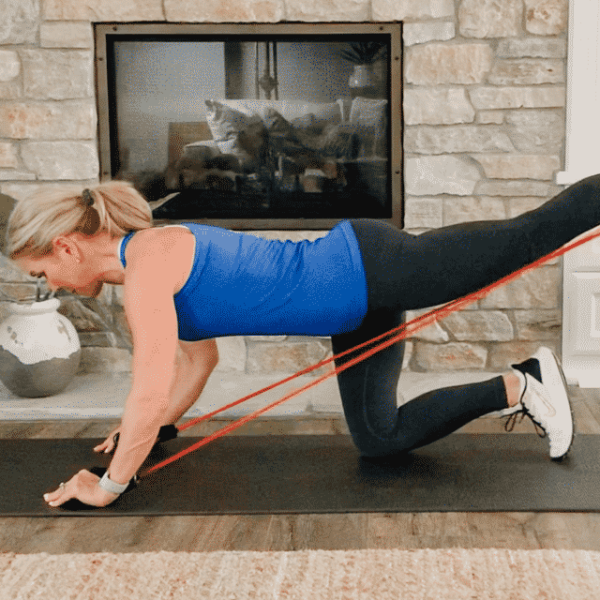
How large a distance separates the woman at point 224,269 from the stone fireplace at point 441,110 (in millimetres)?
1191

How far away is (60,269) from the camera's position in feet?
5.34

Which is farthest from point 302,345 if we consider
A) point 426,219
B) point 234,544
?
point 234,544

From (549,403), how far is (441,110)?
4.24 feet

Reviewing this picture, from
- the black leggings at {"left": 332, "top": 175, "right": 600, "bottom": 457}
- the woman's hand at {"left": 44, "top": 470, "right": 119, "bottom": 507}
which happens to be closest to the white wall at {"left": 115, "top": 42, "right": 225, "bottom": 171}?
the black leggings at {"left": 332, "top": 175, "right": 600, "bottom": 457}

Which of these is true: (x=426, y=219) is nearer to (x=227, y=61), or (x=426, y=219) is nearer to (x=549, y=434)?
(x=227, y=61)

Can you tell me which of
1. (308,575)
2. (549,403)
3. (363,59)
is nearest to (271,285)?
(308,575)

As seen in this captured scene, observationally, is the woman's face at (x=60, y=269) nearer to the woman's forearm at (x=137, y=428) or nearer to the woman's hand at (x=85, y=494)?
the woman's forearm at (x=137, y=428)

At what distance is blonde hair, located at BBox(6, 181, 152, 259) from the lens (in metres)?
1.58

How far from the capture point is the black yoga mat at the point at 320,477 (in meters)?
1.67

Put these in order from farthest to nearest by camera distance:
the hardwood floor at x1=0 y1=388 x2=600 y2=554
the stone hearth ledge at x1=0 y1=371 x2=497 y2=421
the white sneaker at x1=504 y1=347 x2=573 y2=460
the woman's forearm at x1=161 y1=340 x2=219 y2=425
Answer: the stone hearth ledge at x1=0 y1=371 x2=497 y2=421
the woman's forearm at x1=161 y1=340 x2=219 y2=425
the white sneaker at x1=504 y1=347 x2=573 y2=460
the hardwood floor at x1=0 y1=388 x2=600 y2=554

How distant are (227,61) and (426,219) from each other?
35.8 inches

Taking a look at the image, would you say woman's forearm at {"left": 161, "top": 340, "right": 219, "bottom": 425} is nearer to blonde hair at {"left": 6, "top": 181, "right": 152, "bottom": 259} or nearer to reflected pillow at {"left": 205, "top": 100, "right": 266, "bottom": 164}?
blonde hair at {"left": 6, "top": 181, "right": 152, "bottom": 259}

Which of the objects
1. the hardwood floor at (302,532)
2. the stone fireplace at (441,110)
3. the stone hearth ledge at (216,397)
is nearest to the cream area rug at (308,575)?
the hardwood floor at (302,532)

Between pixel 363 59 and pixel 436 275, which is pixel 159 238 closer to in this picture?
pixel 436 275
